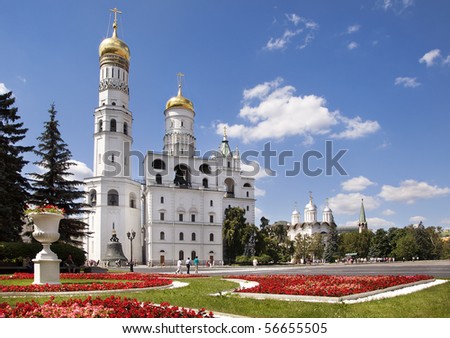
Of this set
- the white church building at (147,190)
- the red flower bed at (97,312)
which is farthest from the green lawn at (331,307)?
the white church building at (147,190)

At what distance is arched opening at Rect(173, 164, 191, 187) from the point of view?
68500 millimetres

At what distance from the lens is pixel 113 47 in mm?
63094

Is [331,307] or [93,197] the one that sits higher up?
[93,197]

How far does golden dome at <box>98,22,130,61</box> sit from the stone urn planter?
5174 cm

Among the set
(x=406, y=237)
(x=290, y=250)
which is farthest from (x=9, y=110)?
(x=406, y=237)

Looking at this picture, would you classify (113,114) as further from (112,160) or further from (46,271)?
(46,271)

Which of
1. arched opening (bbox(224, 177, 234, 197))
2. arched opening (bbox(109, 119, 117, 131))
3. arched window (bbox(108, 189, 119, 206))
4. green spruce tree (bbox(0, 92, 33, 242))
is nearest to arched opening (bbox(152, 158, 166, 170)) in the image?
arched opening (bbox(109, 119, 117, 131))

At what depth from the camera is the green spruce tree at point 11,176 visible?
27312mm

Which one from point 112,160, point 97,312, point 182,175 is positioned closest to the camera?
point 97,312

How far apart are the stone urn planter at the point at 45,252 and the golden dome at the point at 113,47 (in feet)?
170

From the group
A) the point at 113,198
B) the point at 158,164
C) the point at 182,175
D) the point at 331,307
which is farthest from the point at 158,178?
the point at 331,307

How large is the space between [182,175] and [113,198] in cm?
1266
